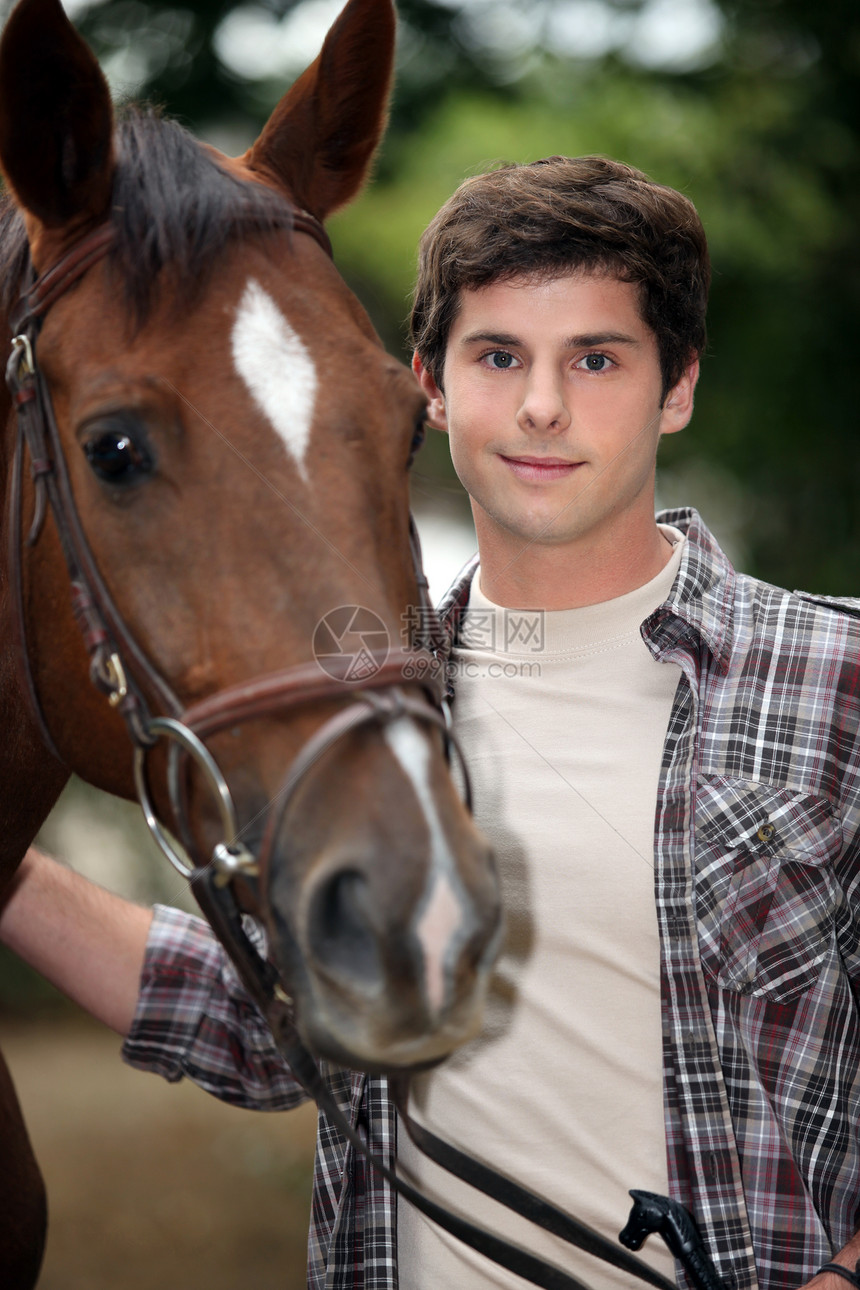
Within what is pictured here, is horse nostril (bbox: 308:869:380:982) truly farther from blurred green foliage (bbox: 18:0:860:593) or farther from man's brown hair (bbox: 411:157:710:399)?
blurred green foliage (bbox: 18:0:860:593)

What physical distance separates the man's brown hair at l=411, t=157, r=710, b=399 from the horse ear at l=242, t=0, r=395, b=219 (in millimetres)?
312

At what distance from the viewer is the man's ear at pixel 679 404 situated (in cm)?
214

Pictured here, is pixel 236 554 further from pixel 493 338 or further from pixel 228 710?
pixel 493 338

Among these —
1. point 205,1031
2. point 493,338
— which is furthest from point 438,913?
point 493,338

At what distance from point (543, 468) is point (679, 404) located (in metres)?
0.45

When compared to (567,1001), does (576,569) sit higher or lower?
higher

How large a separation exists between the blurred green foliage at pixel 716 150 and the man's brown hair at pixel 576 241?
Result: 12.3 ft

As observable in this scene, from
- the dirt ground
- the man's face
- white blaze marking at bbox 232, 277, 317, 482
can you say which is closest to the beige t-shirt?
the man's face

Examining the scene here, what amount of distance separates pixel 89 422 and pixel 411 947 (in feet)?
2.58

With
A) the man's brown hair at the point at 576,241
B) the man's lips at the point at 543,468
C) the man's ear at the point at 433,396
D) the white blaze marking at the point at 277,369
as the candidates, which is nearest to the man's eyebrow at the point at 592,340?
the man's brown hair at the point at 576,241

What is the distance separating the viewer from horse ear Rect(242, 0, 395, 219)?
5.44 ft

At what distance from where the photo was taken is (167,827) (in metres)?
1.40

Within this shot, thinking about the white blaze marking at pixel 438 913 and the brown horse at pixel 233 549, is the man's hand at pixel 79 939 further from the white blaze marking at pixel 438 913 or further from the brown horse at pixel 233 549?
the white blaze marking at pixel 438 913
